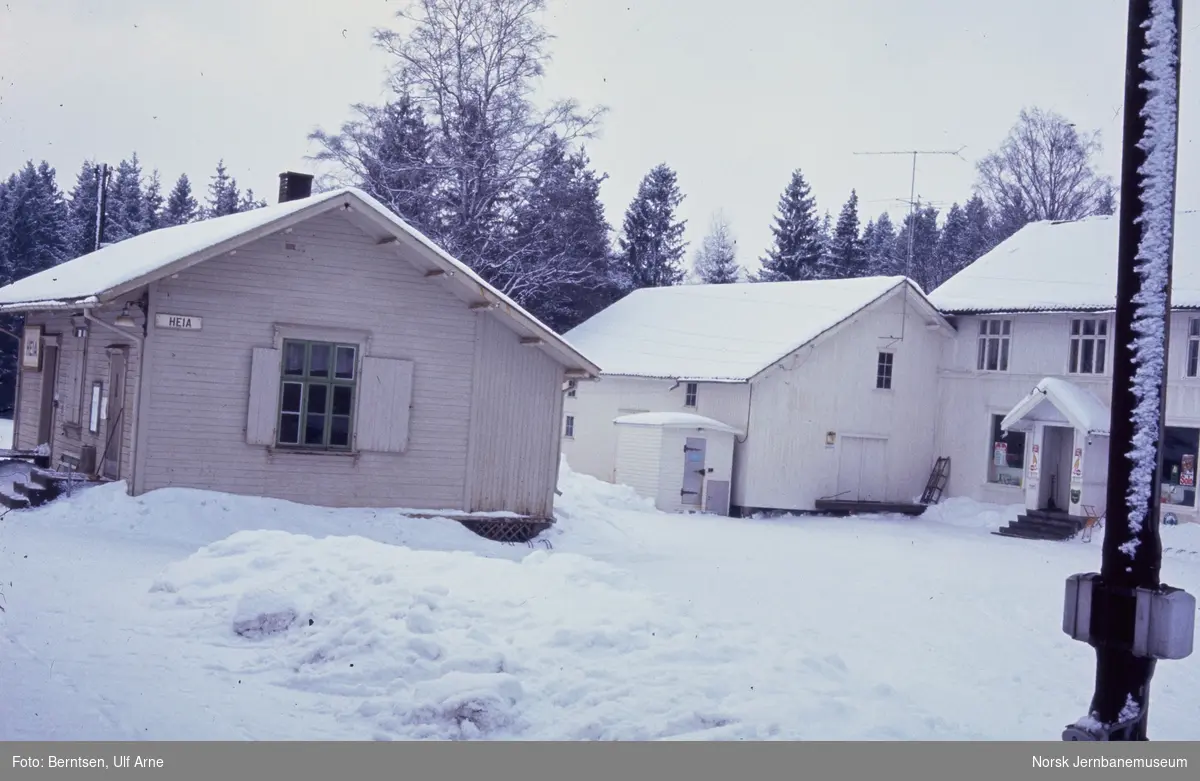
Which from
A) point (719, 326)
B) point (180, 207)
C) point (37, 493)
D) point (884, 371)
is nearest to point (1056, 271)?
point (884, 371)

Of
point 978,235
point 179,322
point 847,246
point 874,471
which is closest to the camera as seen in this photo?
point 179,322

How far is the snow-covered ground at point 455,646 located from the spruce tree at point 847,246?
138 feet

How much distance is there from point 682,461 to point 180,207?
46.1m

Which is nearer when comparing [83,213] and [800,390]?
[800,390]

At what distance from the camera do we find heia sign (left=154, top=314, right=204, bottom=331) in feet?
53.3

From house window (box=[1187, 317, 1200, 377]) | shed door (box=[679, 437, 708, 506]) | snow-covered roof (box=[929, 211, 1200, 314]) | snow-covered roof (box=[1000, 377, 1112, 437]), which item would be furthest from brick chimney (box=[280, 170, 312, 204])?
house window (box=[1187, 317, 1200, 377])

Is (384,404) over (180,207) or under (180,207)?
under

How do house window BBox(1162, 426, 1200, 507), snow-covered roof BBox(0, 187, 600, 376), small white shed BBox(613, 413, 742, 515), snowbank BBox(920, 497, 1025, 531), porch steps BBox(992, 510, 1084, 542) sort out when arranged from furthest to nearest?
snowbank BBox(920, 497, 1025, 531), small white shed BBox(613, 413, 742, 515), porch steps BBox(992, 510, 1084, 542), house window BBox(1162, 426, 1200, 507), snow-covered roof BBox(0, 187, 600, 376)

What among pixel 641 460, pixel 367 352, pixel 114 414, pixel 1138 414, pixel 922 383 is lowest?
pixel 641 460

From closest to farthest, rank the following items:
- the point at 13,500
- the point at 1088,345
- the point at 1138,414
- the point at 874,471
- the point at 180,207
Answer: the point at 1138,414, the point at 13,500, the point at 1088,345, the point at 874,471, the point at 180,207

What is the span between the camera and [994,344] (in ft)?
102

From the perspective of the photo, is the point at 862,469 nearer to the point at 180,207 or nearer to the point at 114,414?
the point at 114,414

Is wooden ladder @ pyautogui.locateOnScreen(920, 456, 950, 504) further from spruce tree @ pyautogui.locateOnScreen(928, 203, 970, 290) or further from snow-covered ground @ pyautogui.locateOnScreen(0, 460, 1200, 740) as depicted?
spruce tree @ pyautogui.locateOnScreen(928, 203, 970, 290)

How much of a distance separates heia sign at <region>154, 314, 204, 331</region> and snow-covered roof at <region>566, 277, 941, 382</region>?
14248 mm
